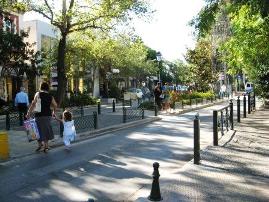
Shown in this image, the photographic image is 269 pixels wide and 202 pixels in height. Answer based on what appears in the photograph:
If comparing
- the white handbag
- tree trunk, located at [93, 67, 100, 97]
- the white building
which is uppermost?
the white building

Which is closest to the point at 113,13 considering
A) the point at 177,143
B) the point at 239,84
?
the point at 177,143

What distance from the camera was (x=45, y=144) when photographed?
13.5 m

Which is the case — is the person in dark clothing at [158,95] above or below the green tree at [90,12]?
below

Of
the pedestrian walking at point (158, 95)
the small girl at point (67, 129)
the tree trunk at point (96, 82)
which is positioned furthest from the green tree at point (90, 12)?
the tree trunk at point (96, 82)

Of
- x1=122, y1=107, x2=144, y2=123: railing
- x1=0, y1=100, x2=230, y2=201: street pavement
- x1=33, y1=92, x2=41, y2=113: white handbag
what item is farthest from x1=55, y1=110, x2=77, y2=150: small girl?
x1=122, y1=107, x2=144, y2=123: railing

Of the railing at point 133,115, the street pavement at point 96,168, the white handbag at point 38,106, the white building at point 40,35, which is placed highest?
the white building at point 40,35

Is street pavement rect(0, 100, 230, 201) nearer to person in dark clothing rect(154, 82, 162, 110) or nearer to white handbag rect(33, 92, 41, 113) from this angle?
white handbag rect(33, 92, 41, 113)

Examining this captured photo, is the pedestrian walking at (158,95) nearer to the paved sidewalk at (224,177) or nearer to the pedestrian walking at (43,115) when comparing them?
the paved sidewalk at (224,177)

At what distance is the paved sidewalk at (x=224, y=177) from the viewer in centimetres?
775

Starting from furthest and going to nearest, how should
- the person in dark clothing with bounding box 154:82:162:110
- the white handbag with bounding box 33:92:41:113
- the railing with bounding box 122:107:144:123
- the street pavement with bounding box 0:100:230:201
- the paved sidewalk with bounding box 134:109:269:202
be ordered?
the person in dark clothing with bounding box 154:82:162:110
the railing with bounding box 122:107:144:123
the white handbag with bounding box 33:92:41:113
the street pavement with bounding box 0:100:230:201
the paved sidewalk with bounding box 134:109:269:202

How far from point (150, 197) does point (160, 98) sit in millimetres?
22537

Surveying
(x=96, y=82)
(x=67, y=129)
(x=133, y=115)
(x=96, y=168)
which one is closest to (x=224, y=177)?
(x=96, y=168)

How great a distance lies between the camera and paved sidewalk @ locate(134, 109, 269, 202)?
7.75m

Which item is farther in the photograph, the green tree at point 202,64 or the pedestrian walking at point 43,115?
the green tree at point 202,64
